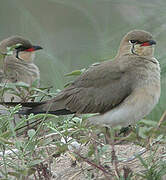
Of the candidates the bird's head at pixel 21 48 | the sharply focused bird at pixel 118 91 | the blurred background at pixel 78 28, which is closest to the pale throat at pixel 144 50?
the sharply focused bird at pixel 118 91

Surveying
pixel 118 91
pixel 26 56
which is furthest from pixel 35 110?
pixel 26 56

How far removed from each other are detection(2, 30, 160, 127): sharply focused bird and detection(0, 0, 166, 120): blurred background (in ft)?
2.14

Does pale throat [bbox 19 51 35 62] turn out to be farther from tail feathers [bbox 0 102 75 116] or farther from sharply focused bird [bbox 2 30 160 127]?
tail feathers [bbox 0 102 75 116]

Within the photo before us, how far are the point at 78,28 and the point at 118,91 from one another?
15.6 feet

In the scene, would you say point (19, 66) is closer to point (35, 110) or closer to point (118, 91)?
point (35, 110)

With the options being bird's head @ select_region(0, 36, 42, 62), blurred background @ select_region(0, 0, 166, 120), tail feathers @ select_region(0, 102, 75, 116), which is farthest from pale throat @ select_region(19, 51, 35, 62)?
tail feathers @ select_region(0, 102, 75, 116)

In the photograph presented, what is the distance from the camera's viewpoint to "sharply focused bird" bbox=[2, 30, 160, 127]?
398cm

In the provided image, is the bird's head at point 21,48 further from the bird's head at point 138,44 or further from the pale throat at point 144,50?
the pale throat at point 144,50

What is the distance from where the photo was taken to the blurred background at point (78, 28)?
585 cm

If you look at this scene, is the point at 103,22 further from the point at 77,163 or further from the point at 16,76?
the point at 77,163

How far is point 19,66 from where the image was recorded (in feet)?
17.1

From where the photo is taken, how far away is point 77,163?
2977 mm

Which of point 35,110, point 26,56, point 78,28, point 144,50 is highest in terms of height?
point 144,50

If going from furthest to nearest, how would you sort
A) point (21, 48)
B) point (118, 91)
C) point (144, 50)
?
point (21, 48) < point (144, 50) < point (118, 91)
